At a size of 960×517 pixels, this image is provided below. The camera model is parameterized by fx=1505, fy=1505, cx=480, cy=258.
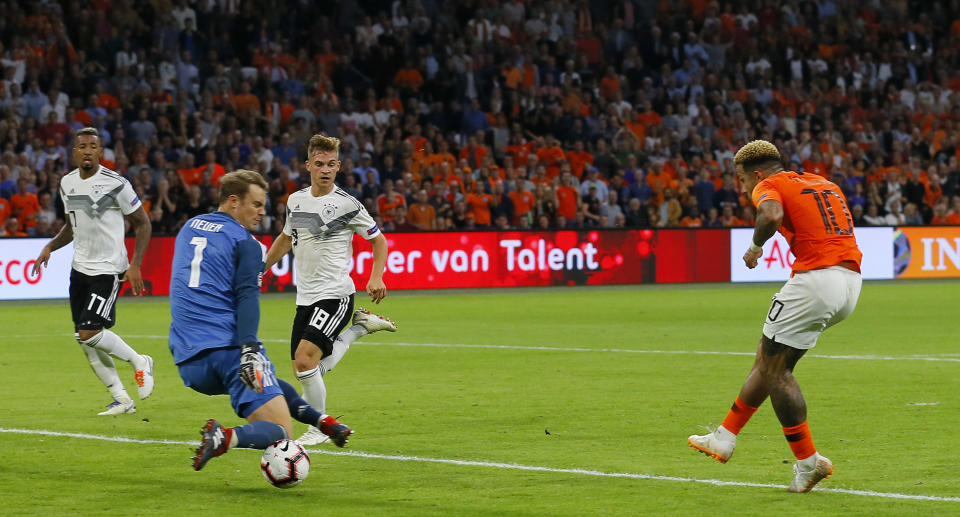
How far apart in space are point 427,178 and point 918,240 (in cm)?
1015

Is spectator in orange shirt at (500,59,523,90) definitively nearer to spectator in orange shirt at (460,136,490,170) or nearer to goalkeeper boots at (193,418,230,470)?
spectator in orange shirt at (460,136,490,170)

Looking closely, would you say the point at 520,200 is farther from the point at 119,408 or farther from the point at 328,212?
the point at 328,212

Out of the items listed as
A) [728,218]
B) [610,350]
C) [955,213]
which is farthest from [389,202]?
[955,213]

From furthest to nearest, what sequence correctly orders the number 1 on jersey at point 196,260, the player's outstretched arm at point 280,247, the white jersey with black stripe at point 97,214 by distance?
the white jersey with black stripe at point 97,214
the player's outstretched arm at point 280,247
the number 1 on jersey at point 196,260

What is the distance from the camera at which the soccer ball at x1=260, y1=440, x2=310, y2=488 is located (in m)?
7.76

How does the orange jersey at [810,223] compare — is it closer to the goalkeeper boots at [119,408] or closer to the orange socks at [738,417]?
the orange socks at [738,417]

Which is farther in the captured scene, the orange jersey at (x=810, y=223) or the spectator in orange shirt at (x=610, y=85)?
the spectator in orange shirt at (x=610, y=85)

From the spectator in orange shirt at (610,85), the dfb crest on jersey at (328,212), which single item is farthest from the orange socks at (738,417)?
the spectator in orange shirt at (610,85)

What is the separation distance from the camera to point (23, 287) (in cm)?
2389

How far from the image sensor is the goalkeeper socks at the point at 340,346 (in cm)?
1028

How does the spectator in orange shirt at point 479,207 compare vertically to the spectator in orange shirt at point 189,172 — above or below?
below

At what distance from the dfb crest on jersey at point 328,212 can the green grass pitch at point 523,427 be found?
1505mm

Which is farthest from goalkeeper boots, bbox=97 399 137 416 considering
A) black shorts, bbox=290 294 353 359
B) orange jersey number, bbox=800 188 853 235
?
orange jersey number, bbox=800 188 853 235

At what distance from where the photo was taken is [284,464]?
7758 millimetres
